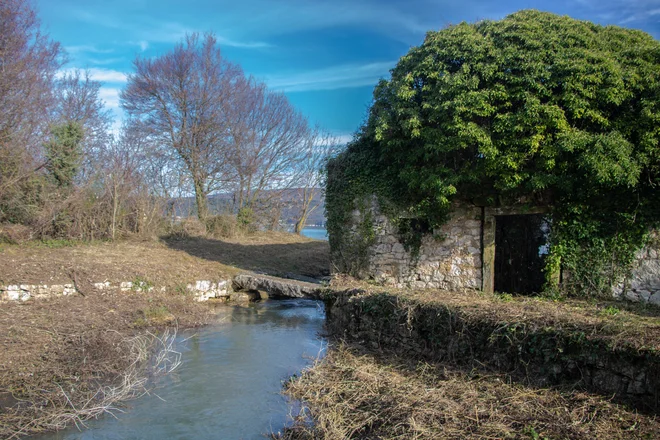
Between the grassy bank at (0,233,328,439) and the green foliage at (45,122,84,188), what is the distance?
2.67m

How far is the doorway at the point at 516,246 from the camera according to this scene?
13.0 m

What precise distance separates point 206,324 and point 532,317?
833cm

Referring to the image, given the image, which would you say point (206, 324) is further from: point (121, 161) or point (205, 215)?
point (205, 215)

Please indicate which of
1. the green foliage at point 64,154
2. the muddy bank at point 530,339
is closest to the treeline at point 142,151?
the green foliage at point 64,154

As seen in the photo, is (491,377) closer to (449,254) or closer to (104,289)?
(449,254)

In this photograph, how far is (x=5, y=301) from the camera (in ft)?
36.6

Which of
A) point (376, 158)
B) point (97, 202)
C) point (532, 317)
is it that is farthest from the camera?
point (97, 202)

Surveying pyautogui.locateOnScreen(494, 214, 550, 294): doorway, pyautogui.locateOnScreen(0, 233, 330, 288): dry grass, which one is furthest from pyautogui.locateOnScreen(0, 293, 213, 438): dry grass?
pyautogui.locateOnScreen(494, 214, 550, 294): doorway

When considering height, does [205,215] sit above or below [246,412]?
above

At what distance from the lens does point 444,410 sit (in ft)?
18.4

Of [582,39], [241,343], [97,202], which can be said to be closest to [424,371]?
[241,343]

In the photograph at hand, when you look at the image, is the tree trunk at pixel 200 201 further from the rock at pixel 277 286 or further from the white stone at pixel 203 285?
the white stone at pixel 203 285

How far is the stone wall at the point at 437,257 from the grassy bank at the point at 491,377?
2344mm

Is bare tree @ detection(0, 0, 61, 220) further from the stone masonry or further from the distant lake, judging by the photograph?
the distant lake
